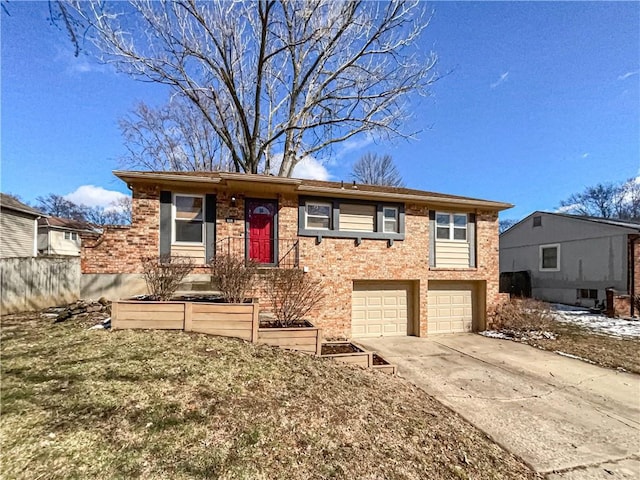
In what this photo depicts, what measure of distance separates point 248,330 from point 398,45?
11.3 metres

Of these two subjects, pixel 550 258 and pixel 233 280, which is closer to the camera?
pixel 233 280

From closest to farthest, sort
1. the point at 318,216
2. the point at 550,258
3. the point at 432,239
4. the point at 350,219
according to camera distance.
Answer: the point at 318,216 < the point at 350,219 < the point at 432,239 < the point at 550,258

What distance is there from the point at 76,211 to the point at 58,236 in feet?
75.3

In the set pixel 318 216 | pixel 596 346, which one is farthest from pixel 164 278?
pixel 596 346

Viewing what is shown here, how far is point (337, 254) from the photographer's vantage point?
940 centimetres

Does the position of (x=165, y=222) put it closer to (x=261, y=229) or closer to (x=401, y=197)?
(x=261, y=229)

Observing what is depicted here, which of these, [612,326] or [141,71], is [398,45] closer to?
[141,71]

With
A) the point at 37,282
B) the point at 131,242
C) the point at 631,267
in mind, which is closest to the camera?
the point at 37,282

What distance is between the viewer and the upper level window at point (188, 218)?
27.7 ft

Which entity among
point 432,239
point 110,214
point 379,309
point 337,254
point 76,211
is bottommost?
point 379,309

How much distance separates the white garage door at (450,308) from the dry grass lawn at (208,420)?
6.02m

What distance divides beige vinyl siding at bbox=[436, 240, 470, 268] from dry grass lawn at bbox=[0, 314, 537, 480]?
6.40 meters

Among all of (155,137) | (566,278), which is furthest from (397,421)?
(155,137)

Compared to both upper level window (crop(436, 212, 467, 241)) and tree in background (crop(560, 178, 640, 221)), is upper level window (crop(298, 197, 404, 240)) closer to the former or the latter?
upper level window (crop(436, 212, 467, 241))
